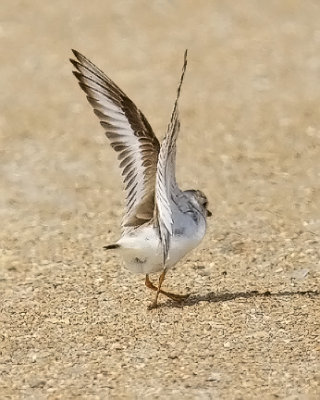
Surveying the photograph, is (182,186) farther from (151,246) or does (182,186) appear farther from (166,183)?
(166,183)

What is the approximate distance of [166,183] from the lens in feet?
23.1

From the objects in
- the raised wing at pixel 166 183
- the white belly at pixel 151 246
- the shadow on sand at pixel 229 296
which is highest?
the raised wing at pixel 166 183

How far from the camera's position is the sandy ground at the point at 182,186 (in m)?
6.89

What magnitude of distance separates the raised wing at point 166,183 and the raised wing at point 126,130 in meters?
0.34

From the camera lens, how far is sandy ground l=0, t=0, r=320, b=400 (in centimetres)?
689

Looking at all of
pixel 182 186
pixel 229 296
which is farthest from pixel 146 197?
pixel 182 186

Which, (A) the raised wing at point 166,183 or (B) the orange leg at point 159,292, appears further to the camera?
(B) the orange leg at point 159,292

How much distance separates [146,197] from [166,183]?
66cm

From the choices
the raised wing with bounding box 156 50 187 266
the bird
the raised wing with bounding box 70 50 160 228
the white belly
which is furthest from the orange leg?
the raised wing with bounding box 70 50 160 228

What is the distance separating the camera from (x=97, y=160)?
11727 mm

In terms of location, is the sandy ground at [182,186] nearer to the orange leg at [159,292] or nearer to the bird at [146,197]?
the orange leg at [159,292]

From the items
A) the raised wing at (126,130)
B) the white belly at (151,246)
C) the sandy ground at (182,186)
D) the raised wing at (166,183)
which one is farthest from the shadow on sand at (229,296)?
the raised wing at (126,130)

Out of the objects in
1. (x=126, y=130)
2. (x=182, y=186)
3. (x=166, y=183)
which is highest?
(x=126, y=130)

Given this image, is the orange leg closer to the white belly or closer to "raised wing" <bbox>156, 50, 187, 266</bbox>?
the white belly
